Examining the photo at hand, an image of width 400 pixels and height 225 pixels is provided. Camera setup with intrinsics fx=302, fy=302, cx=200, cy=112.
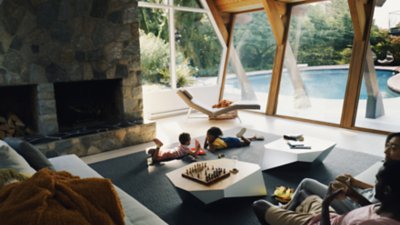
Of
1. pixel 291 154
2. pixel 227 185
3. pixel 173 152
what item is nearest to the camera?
pixel 227 185

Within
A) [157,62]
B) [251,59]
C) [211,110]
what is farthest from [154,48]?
[251,59]

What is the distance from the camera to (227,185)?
2.38 meters

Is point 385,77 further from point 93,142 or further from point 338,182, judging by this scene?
point 93,142

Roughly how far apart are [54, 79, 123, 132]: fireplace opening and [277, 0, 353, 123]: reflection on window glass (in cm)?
337

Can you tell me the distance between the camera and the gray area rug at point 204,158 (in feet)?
7.93

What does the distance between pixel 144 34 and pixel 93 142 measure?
8.77ft

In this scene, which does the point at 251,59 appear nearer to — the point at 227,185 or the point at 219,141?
the point at 219,141

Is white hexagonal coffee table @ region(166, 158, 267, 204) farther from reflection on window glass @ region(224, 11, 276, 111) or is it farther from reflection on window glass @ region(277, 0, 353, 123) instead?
reflection on window glass @ region(224, 11, 276, 111)

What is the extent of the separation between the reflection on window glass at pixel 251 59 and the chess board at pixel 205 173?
13.5 feet

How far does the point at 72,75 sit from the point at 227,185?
2.76m

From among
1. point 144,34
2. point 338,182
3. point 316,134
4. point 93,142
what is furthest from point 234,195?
point 144,34

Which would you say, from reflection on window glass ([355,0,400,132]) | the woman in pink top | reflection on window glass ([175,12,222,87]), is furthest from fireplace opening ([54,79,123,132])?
reflection on window glass ([355,0,400,132])

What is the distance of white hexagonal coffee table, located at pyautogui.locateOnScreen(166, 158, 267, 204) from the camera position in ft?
7.66

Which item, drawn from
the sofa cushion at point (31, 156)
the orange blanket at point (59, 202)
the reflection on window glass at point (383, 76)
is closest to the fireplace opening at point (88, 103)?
the sofa cushion at point (31, 156)
